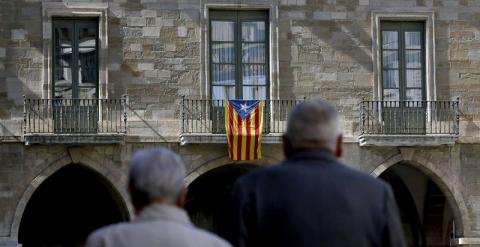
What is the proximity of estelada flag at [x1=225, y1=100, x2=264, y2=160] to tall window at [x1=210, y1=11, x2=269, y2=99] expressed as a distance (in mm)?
519

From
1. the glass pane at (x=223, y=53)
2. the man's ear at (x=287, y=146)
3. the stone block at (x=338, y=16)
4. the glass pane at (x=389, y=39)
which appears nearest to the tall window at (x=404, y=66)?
the glass pane at (x=389, y=39)

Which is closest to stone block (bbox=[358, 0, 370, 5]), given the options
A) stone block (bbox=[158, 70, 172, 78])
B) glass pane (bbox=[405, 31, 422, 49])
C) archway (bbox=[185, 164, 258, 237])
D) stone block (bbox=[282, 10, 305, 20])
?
glass pane (bbox=[405, 31, 422, 49])

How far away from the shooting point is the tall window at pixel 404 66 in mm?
25469

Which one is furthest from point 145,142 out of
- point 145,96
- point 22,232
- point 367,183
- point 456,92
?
point 367,183

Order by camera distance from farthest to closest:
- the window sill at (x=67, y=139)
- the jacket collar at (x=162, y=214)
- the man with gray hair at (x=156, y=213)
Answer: the window sill at (x=67, y=139), the jacket collar at (x=162, y=214), the man with gray hair at (x=156, y=213)

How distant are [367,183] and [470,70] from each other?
2066 centimetres

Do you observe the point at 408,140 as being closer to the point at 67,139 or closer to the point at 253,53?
the point at 253,53

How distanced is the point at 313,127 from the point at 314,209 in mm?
377

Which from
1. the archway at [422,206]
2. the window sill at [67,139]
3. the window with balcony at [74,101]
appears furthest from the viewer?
the archway at [422,206]

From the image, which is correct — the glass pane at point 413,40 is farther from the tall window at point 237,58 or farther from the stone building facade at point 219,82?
the tall window at point 237,58

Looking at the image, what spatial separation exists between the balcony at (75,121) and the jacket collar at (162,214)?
19.0 m

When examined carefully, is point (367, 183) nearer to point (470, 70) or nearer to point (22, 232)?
point (470, 70)

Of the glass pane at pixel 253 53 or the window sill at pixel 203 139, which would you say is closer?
the window sill at pixel 203 139

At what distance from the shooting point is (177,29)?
24938 millimetres
